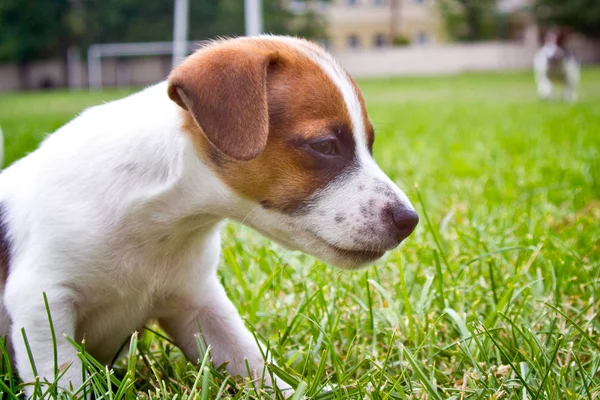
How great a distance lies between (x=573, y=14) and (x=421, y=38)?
76.9 feet

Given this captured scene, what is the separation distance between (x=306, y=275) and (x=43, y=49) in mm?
36412

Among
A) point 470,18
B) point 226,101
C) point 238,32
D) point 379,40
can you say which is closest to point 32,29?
point 238,32

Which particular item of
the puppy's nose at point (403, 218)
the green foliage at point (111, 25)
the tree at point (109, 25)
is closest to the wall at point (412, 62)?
the tree at point (109, 25)

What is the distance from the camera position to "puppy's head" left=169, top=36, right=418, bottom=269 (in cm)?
214

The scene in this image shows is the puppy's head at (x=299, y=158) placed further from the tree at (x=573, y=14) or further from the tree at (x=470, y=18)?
the tree at (x=470, y=18)

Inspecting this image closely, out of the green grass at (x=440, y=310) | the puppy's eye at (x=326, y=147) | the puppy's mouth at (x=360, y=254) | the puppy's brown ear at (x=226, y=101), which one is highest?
the puppy's brown ear at (x=226, y=101)

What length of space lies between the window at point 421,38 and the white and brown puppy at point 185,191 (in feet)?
187

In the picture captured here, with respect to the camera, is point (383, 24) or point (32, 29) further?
point (383, 24)

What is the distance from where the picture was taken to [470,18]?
171ft

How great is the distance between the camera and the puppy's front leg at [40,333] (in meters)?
2.17

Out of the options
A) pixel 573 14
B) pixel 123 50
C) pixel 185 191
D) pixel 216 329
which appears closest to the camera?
pixel 185 191

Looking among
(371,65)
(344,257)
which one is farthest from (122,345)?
(371,65)

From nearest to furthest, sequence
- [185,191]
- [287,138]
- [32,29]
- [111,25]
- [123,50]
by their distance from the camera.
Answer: [287,138], [185,191], [32,29], [111,25], [123,50]

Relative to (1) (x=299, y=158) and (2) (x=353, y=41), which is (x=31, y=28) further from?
(1) (x=299, y=158)
